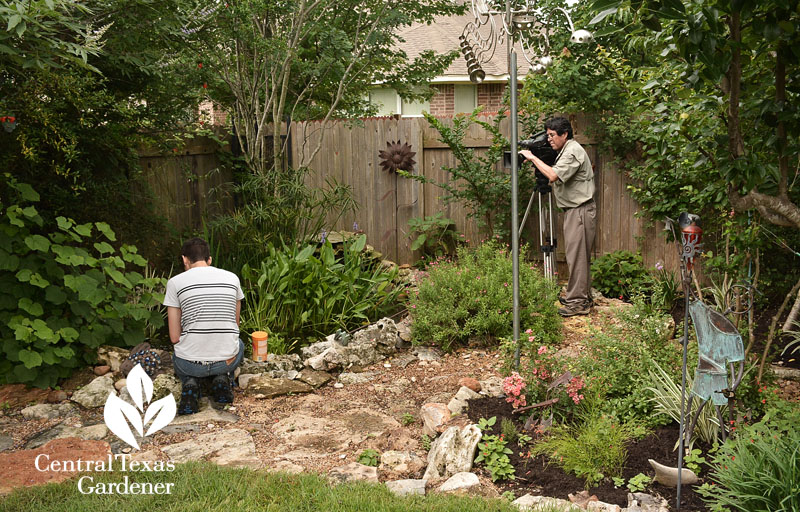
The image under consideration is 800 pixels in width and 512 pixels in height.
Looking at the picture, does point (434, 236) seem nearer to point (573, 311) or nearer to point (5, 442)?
point (573, 311)

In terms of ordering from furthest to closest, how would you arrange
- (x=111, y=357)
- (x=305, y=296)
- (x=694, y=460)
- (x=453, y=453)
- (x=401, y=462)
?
(x=305, y=296)
(x=111, y=357)
(x=401, y=462)
(x=453, y=453)
(x=694, y=460)

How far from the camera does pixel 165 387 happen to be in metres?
4.66

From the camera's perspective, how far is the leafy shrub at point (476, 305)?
560cm

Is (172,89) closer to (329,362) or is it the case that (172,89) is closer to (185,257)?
(185,257)

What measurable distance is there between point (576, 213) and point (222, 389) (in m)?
3.82

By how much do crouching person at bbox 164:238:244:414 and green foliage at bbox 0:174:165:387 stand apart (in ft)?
1.95

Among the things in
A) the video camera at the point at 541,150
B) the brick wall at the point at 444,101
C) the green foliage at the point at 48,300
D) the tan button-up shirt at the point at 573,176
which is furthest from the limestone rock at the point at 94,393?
the brick wall at the point at 444,101

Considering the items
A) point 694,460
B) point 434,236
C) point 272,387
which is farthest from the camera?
point 434,236

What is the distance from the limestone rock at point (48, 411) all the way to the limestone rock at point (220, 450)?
1.01 meters

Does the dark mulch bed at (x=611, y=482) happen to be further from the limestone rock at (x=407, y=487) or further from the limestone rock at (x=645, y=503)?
the limestone rock at (x=407, y=487)

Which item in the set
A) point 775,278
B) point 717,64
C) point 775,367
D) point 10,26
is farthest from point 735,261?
point 10,26

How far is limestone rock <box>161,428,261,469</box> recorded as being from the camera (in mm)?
3684

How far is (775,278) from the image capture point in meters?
5.96

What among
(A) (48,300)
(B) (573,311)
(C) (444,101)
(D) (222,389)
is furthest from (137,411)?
(C) (444,101)
